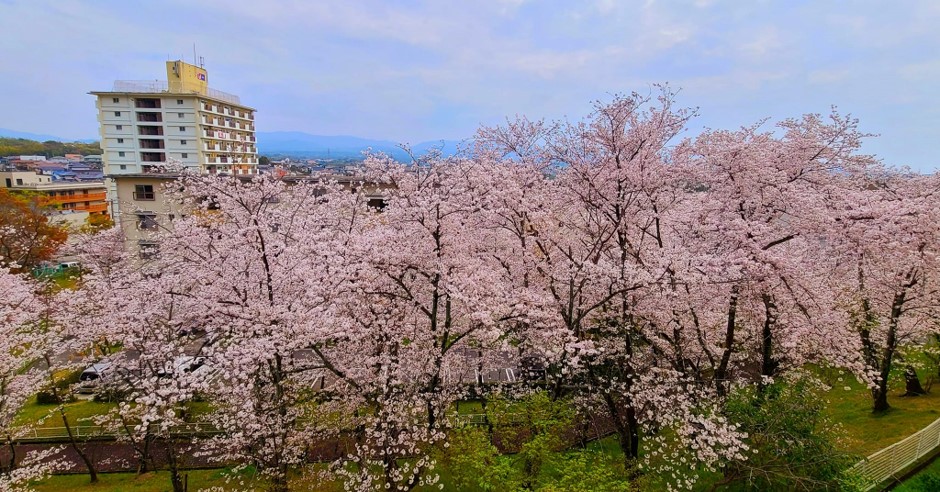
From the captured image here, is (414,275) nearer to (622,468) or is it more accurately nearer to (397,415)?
(397,415)

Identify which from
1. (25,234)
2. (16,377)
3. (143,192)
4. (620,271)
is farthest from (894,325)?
(25,234)

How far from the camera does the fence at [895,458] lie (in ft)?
32.3

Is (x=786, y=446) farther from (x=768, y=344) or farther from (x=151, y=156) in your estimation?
(x=151, y=156)

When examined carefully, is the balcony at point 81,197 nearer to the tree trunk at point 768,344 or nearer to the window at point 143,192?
the window at point 143,192

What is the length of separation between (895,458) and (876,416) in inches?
214

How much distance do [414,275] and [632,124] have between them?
712 centimetres

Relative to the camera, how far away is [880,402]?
14766mm

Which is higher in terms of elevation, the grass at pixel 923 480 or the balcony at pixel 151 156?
the balcony at pixel 151 156

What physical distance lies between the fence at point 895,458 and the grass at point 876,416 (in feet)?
2.91

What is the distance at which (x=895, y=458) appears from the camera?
409 inches

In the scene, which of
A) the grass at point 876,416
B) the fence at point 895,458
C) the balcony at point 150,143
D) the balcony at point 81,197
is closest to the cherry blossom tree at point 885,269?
the grass at point 876,416

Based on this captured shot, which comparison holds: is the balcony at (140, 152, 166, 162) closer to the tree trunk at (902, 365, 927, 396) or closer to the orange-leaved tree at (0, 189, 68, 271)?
the orange-leaved tree at (0, 189, 68, 271)

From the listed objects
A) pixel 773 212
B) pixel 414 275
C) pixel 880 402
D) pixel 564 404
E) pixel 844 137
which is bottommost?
pixel 880 402

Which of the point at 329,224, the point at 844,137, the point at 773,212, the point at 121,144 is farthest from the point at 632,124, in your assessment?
the point at 121,144
